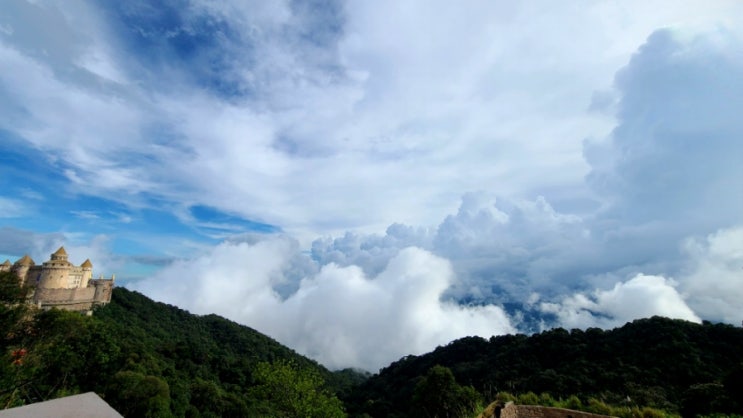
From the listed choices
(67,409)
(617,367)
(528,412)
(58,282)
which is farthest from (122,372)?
(617,367)

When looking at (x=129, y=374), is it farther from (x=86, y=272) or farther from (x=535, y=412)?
(x=86, y=272)

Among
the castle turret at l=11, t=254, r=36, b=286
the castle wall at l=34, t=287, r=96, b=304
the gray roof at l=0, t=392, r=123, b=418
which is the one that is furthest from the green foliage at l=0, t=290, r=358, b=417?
the gray roof at l=0, t=392, r=123, b=418

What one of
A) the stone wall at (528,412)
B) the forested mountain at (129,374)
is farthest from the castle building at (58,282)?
the stone wall at (528,412)

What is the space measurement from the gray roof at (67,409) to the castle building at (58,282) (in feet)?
268

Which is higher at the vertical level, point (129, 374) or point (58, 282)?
point (58, 282)

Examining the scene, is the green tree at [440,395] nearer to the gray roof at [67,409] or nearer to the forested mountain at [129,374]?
the forested mountain at [129,374]

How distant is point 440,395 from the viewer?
39344 millimetres

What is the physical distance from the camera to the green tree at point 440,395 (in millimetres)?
37894

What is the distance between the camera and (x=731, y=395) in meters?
23.0

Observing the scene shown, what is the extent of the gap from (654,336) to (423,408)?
35101mm

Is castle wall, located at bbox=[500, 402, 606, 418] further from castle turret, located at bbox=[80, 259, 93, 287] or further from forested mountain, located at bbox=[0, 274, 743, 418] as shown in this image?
castle turret, located at bbox=[80, 259, 93, 287]

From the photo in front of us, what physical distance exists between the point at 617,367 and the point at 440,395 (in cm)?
2430

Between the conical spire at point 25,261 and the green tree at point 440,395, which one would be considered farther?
the conical spire at point 25,261

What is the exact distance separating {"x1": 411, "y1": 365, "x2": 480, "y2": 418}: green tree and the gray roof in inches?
1466
